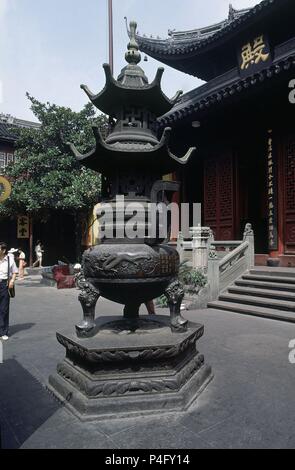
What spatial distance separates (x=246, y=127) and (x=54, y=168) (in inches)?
324

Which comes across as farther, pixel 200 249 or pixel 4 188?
pixel 4 188

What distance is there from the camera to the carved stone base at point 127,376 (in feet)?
10.7

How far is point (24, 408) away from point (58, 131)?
13582 mm

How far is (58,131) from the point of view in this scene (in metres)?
15.0

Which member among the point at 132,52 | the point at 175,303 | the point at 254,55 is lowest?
the point at 175,303

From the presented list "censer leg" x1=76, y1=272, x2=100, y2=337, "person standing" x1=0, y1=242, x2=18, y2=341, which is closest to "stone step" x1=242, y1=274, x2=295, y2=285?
"censer leg" x1=76, y1=272, x2=100, y2=337

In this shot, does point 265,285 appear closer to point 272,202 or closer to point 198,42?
point 272,202

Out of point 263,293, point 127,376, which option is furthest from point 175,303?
point 263,293

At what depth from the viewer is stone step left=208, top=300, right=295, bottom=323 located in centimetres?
719

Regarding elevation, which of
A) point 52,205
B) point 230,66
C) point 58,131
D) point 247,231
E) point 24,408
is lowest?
point 24,408

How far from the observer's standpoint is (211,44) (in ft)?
45.3

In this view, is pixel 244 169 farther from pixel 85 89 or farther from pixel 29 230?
pixel 29 230
